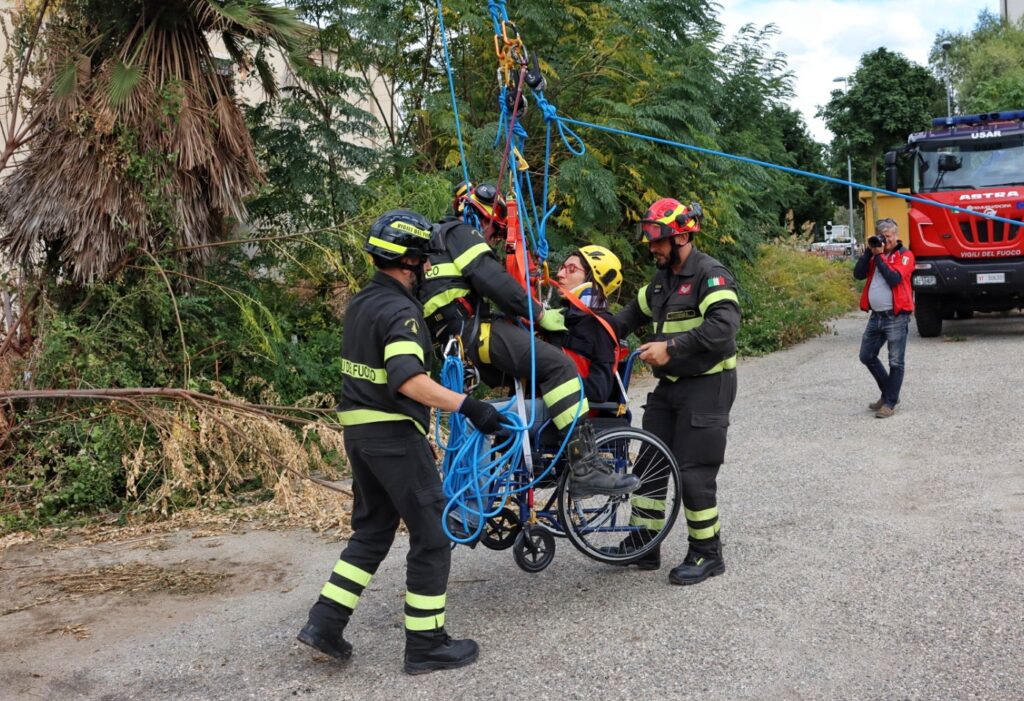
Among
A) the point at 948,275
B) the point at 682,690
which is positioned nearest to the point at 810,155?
the point at 948,275

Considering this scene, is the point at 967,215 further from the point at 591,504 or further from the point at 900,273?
the point at 591,504

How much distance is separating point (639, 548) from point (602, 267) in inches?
61.7

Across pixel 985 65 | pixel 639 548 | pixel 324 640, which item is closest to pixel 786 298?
pixel 639 548

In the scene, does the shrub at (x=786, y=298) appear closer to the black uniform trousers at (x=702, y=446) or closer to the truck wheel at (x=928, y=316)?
the truck wheel at (x=928, y=316)

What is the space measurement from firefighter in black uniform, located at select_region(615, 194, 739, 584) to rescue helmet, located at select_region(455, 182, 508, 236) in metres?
0.82

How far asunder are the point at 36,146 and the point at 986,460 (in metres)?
8.17

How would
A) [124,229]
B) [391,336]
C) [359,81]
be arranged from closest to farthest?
[391,336], [124,229], [359,81]

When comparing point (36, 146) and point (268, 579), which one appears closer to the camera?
point (268, 579)

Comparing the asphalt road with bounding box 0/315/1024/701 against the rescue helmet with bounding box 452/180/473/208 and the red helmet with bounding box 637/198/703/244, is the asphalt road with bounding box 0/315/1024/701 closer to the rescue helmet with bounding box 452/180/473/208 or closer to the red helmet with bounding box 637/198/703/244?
the red helmet with bounding box 637/198/703/244

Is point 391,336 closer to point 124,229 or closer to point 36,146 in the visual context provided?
point 124,229

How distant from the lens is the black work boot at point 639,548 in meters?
5.64

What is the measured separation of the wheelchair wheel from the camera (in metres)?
5.31

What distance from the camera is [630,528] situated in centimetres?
561

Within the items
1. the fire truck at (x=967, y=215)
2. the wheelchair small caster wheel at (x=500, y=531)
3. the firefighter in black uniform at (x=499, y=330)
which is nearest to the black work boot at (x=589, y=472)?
the firefighter in black uniform at (x=499, y=330)
